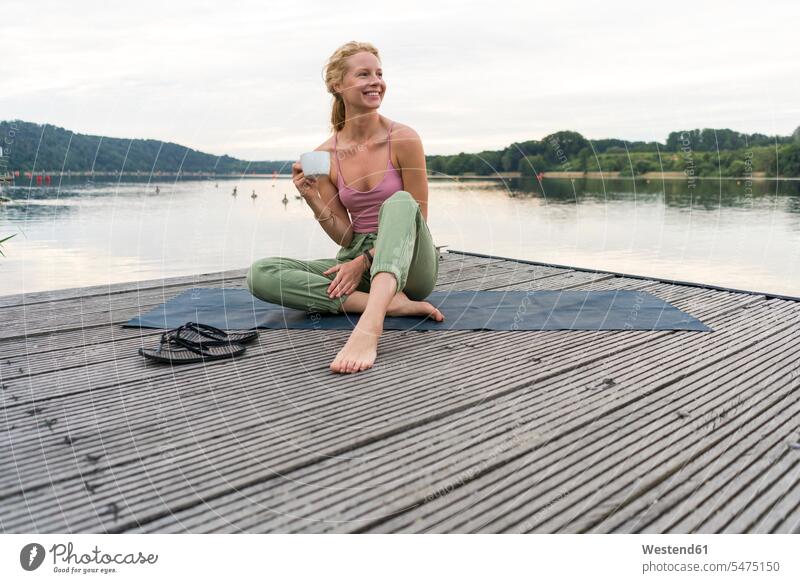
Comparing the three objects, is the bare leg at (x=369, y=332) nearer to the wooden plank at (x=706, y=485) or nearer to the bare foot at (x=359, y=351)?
the bare foot at (x=359, y=351)

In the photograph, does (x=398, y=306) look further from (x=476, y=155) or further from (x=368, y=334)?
(x=476, y=155)

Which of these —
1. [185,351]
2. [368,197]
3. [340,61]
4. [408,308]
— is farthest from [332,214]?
[185,351]

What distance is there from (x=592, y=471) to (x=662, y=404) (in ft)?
1.71

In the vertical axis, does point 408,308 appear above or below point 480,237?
below

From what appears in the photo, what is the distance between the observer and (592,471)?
59.1 inches

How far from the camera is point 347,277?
2.82m

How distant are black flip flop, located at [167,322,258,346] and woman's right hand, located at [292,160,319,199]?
1.97 feet

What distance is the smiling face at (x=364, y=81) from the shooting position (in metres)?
2.74

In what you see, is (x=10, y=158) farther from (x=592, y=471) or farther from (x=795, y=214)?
(x=795, y=214)

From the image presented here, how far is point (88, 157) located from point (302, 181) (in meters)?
1.35

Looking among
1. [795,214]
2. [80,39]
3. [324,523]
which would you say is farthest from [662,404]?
[795,214]
